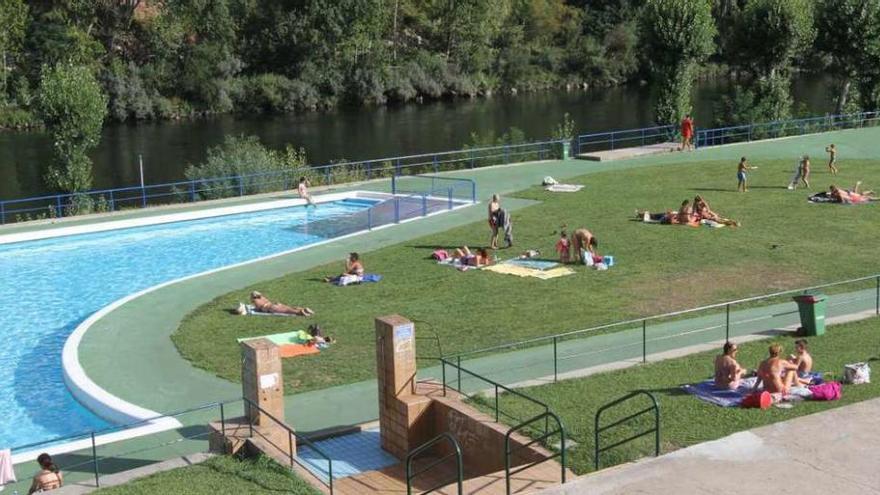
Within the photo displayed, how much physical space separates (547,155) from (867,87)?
17.6 meters

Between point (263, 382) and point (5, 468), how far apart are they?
351cm

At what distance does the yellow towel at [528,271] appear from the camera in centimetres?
2506

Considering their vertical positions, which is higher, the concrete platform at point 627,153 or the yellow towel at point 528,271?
the concrete platform at point 627,153

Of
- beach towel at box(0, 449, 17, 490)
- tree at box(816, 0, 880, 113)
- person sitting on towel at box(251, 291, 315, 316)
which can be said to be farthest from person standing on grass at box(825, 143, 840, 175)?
beach towel at box(0, 449, 17, 490)

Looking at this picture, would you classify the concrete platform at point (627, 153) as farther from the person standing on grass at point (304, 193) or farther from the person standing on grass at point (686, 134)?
the person standing on grass at point (304, 193)

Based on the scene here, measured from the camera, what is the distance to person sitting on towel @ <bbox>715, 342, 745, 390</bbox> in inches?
598

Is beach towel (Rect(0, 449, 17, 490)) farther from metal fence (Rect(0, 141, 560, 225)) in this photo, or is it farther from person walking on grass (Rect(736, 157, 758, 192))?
person walking on grass (Rect(736, 157, 758, 192))

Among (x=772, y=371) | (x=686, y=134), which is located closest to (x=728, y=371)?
(x=772, y=371)

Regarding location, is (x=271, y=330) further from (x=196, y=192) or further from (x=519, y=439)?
(x=196, y=192)

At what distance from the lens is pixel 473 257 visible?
26.3 meters

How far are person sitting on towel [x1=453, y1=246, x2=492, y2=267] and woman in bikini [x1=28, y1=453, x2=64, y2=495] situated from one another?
14.0m

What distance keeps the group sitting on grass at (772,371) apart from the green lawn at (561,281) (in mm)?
5709

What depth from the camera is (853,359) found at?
17.0 metres

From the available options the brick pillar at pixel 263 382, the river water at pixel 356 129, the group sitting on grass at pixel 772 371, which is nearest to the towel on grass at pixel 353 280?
the brick pillar at pixel 263 382
